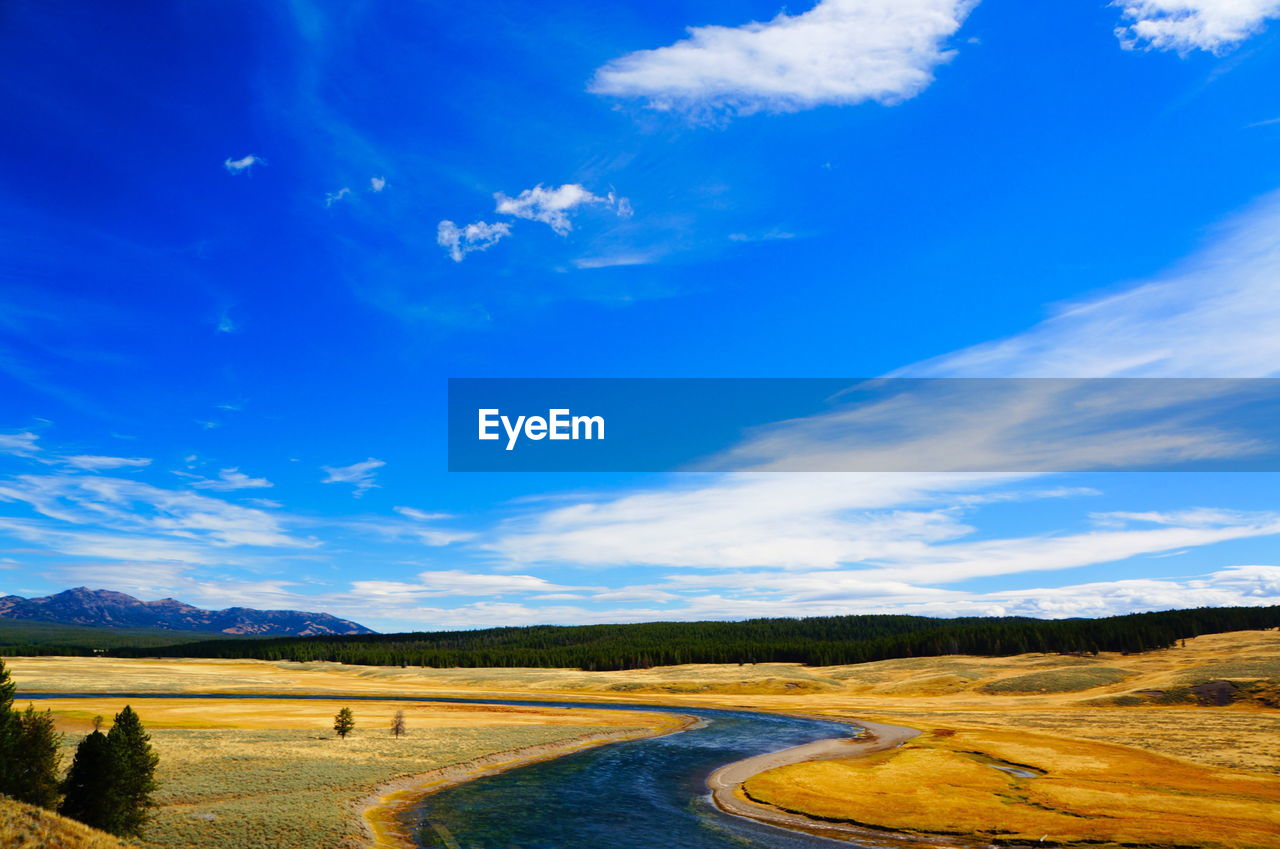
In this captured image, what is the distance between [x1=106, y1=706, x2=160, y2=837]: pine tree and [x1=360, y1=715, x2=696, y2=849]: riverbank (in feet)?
30.3

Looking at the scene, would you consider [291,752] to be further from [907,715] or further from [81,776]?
[907,715]

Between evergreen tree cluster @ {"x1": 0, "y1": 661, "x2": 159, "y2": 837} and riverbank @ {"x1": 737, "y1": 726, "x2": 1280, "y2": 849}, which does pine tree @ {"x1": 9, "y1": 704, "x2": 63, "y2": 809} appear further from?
riverbank @ {"x1": 737, "y1": 726, "x2": 1280, "y2": 849}

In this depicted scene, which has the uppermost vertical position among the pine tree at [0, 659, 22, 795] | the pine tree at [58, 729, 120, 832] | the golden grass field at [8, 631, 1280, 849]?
the pine tree at [0, 659, 22, 795]

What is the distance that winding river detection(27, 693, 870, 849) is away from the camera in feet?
106

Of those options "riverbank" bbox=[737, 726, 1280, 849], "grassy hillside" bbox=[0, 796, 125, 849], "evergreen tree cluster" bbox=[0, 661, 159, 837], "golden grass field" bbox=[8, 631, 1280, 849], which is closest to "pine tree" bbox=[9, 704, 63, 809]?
"evergreen tree cluster" bbox=[0, 661, 159, 837]

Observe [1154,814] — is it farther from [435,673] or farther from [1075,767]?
[435,673]

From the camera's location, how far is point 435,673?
545ft

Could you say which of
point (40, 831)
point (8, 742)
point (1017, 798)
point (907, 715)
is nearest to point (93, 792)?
point (8, 742)

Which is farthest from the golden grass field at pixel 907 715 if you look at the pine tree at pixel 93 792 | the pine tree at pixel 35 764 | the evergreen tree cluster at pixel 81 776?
the pine tree at pixel 35 764

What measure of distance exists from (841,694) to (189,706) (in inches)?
4013

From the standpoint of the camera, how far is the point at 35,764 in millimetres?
27594

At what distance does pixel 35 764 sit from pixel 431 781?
21815mm

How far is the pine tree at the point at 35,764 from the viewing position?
27.0 metres

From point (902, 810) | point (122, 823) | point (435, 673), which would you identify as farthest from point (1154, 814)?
point (435, 673)
